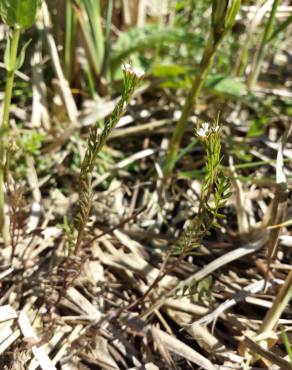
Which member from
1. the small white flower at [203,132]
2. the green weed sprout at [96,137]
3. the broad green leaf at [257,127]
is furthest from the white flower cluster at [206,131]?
the broad green leaf at [257,127]

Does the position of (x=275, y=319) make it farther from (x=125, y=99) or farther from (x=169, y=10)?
(x=169, y=10)

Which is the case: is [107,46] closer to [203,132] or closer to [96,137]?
[96,137]

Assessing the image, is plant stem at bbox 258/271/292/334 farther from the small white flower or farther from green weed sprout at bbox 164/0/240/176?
green weed sprout at bbox 164/0/240/176

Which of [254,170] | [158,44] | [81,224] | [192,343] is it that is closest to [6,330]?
[81,224]

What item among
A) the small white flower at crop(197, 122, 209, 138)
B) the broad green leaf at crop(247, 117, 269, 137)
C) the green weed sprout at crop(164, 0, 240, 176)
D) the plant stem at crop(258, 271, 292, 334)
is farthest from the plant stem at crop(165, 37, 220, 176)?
the plant stem at crop(258, 271, 292, 334)

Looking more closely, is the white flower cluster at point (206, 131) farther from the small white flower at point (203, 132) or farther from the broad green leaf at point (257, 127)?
the broad green leaf at point (257, 127)
